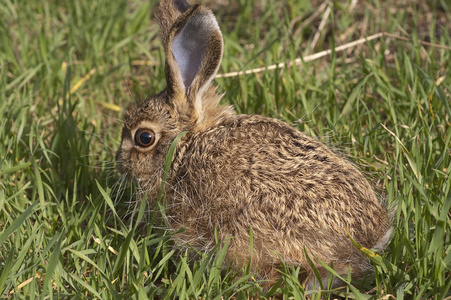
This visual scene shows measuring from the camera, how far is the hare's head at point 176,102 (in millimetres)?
3521

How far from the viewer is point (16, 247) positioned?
10.4ft

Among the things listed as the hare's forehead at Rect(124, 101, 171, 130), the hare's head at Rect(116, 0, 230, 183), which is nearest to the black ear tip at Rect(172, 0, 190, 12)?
the hare's head at Rect(116, 0, 230, 183)

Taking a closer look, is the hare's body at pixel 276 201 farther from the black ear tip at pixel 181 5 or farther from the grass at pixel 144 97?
the black ear tip at pixel 181 5

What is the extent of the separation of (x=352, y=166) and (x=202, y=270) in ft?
3.71

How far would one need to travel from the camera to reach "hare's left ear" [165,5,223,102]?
345cm

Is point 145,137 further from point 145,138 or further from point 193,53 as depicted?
point 193,53

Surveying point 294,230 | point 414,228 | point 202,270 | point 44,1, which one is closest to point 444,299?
point 414,228

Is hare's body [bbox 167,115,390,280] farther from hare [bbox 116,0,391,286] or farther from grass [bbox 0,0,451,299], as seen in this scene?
grass [bbox 0,0,451,299]

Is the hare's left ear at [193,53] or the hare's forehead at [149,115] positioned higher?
the hare's left ear at [193,53]

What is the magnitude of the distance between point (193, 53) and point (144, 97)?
4.28 feet

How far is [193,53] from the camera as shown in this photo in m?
3.66

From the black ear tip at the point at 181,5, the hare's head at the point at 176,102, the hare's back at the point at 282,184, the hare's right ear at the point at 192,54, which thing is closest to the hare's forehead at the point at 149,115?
the hare's head at the point at 176,102

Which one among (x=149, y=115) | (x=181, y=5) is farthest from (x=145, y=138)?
(x=181, y=5)

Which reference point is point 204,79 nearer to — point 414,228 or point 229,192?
point 229,192
